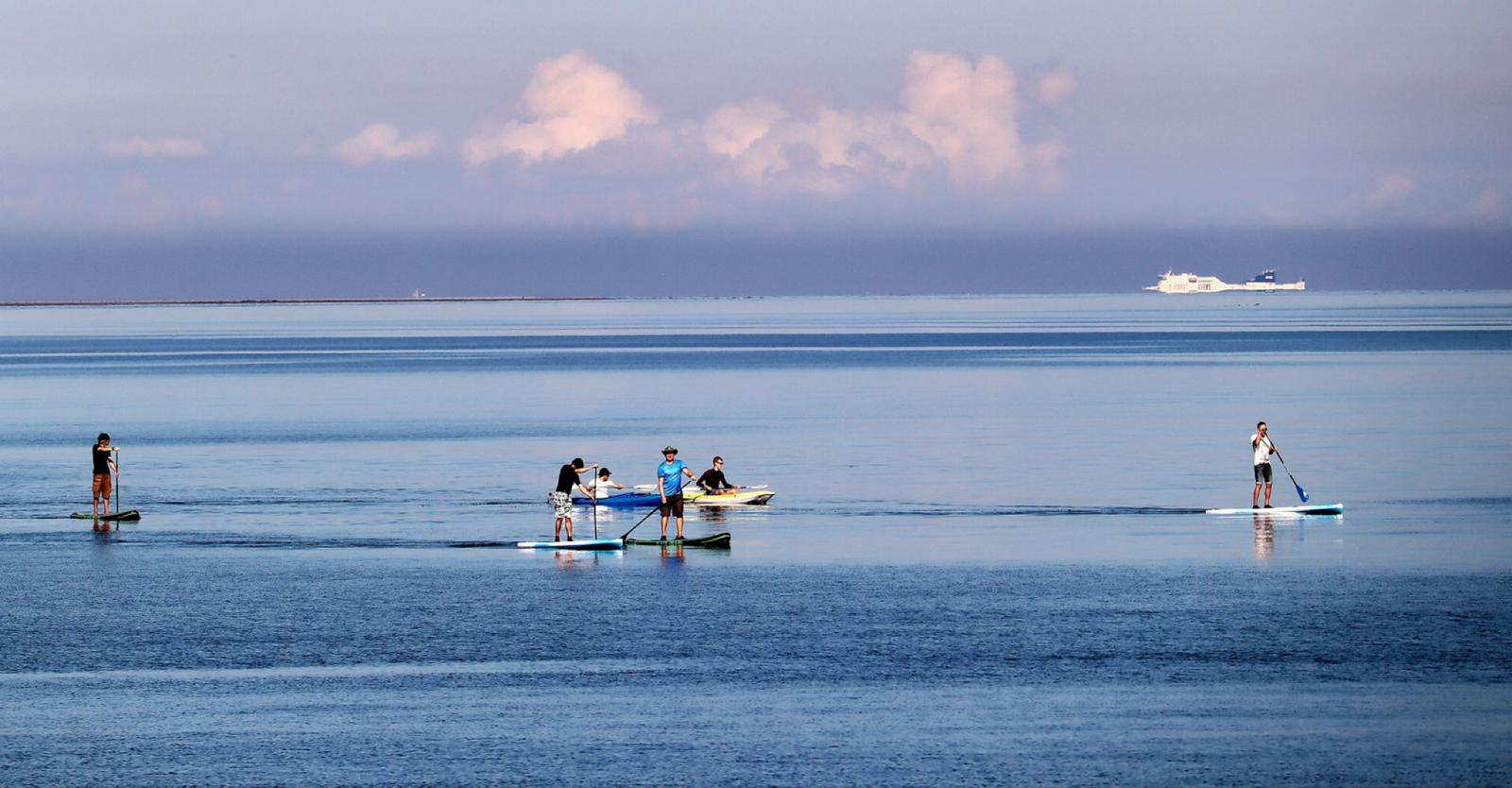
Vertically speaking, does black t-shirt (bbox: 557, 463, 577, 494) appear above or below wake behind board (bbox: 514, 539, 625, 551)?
above

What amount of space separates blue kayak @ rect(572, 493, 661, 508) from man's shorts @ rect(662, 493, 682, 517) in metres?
7.25

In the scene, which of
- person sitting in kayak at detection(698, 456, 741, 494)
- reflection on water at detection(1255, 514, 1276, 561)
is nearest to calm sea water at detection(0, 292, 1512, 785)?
reflection on water at detection(1255, 514, 1276, 561)

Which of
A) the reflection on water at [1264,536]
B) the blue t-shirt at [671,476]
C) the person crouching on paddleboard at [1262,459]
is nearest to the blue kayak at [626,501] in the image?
the blue t-shirt at [671,476]

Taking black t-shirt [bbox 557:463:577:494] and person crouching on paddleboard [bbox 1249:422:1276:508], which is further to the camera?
person crouching on paddleboard [bbox 1249:422:1276:508]

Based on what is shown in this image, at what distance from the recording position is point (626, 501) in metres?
42.7

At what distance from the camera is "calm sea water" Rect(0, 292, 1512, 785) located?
1791cm

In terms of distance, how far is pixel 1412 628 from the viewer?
24359 millimetres

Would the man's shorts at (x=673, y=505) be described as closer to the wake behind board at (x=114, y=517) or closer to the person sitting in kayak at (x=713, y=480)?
the person sitting in kayak at (x=713, y=480)

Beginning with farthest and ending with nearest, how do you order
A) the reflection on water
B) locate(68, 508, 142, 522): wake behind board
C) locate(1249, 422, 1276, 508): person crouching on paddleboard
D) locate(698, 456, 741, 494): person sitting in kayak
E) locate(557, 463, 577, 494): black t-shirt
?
locate(698, 456, 741, 494): person sitting in kayak
locate(1249, 422, 1276, 508): person crouching on paddleboard
locate(68, 508, 142, 522): wake behind board
locate(557, 463, 577, 494): black t-shirt
the reflection on water

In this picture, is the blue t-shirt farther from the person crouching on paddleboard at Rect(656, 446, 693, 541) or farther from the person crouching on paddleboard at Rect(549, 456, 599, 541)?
the person crouching on paddleboard at Rect(549, 456, 599, 541)

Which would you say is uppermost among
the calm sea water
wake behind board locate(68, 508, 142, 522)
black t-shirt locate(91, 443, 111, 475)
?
black t-shirt locate(91, 443, 111, 475)

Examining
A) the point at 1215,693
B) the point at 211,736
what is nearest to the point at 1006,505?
the point at 1215,693

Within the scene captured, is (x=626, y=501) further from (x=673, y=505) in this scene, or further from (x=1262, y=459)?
(x=1262, y=459)

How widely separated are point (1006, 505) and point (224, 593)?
1868cm
